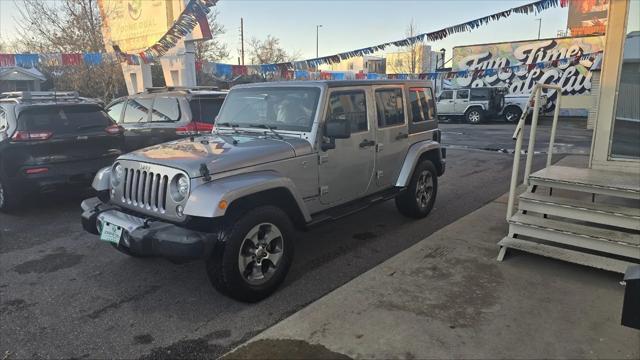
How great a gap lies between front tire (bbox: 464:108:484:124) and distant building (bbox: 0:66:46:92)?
2735 cm

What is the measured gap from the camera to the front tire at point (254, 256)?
11.7 feet

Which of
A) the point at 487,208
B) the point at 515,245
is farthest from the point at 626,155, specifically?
the point at 515,245

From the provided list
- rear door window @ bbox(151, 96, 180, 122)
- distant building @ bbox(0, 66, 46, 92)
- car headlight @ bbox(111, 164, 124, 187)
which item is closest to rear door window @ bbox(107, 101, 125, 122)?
rear door window @ bbox(151, 96, 180, 122)

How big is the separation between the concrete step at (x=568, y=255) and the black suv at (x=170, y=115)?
5.09 m

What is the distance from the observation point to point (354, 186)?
503cm

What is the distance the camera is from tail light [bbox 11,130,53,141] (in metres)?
6.21

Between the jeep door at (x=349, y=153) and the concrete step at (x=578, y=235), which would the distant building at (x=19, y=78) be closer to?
the jeep door at (x=349, y=153)

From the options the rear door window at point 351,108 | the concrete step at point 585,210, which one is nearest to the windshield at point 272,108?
the rear door window at point 351,108

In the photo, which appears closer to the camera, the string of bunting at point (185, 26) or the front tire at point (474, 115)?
the string of bunting at point (185, 26)

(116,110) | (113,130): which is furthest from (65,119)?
(116,110)

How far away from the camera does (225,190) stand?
3.46 metres

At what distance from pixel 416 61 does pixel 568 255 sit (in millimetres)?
35469

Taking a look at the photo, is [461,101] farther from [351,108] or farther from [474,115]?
[351,108]

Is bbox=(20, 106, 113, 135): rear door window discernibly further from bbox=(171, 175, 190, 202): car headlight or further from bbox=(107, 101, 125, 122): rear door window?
bbox=(171, 175, 190, 202): car headlight
